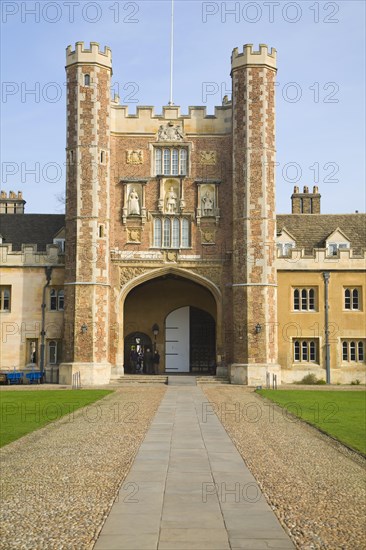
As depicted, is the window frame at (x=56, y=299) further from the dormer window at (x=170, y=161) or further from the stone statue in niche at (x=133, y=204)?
the dormer window at (x=170, y=161)

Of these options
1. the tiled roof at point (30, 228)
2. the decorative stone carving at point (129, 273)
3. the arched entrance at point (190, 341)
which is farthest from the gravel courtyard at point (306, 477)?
the tiled roof at point (30, 228)

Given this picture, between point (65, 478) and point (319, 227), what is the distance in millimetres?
31677

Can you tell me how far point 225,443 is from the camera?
13.9 meters

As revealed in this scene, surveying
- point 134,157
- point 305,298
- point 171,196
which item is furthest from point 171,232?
point 305,298

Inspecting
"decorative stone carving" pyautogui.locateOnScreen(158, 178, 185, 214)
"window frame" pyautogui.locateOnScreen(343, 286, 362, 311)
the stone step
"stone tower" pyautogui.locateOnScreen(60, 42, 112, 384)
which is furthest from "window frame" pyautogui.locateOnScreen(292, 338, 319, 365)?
"stone tower" pyautogui.locateOnScreen(60, 42, 112, 384)

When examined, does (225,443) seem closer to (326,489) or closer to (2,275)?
(326,489)

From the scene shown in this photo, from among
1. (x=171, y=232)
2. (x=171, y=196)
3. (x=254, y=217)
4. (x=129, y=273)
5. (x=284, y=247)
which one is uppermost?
(x=171, y=196)

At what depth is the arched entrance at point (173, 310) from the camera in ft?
129

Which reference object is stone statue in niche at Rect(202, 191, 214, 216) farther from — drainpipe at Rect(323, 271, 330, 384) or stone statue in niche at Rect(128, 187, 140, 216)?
drainpipe at Rect(323, 271, 330, 384)

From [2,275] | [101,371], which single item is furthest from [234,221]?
[2,275]

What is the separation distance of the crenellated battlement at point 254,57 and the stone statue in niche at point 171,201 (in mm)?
6737


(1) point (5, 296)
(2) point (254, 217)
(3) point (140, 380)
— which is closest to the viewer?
(3) point (140, 380)

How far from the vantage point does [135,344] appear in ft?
131

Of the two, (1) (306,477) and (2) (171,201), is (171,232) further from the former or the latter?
(1) (306,477)
